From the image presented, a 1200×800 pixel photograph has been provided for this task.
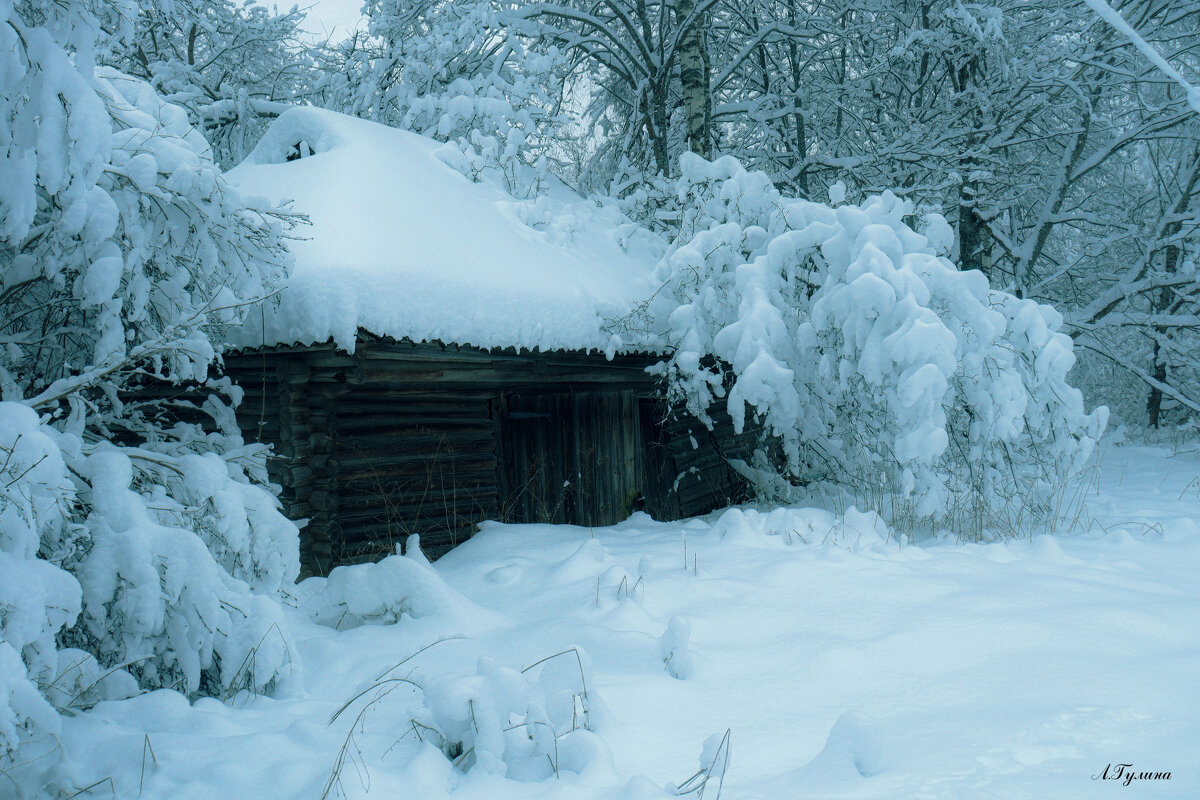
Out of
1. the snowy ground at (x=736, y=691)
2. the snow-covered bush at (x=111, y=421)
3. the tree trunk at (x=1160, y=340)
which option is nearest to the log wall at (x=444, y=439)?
the snow-covered bush at (x=111, y=421)

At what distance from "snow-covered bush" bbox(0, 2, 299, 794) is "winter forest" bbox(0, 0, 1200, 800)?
17 millimetres

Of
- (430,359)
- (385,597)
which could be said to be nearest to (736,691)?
(385,597)

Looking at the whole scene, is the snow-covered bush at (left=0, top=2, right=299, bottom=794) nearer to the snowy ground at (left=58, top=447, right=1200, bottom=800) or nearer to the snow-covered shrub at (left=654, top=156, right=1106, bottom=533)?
the snowy ground at (left=58, top=447, right=1200, bottom=800)

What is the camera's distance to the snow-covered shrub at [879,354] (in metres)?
5.92

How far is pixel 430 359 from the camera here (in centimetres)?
619

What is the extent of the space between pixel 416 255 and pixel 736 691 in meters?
4.07

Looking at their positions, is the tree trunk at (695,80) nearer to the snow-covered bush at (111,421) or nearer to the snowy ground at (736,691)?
the snowy ground at (736,691)

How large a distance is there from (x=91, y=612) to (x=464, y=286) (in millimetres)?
3614

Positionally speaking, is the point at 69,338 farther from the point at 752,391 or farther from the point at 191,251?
the point at 752,391

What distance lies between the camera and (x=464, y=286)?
19.9ft

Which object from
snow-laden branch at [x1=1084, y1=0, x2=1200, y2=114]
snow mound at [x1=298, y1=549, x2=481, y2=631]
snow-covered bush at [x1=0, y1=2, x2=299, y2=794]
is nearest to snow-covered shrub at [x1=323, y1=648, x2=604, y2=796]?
snow-covered bush at [x1=0, y1=2, x2=299, y2=794]

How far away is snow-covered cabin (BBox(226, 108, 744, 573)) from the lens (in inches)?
221

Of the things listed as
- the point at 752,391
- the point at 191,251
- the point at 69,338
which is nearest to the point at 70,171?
the point at 191,251

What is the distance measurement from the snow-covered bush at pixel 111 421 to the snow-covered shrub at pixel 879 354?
12.6ft
